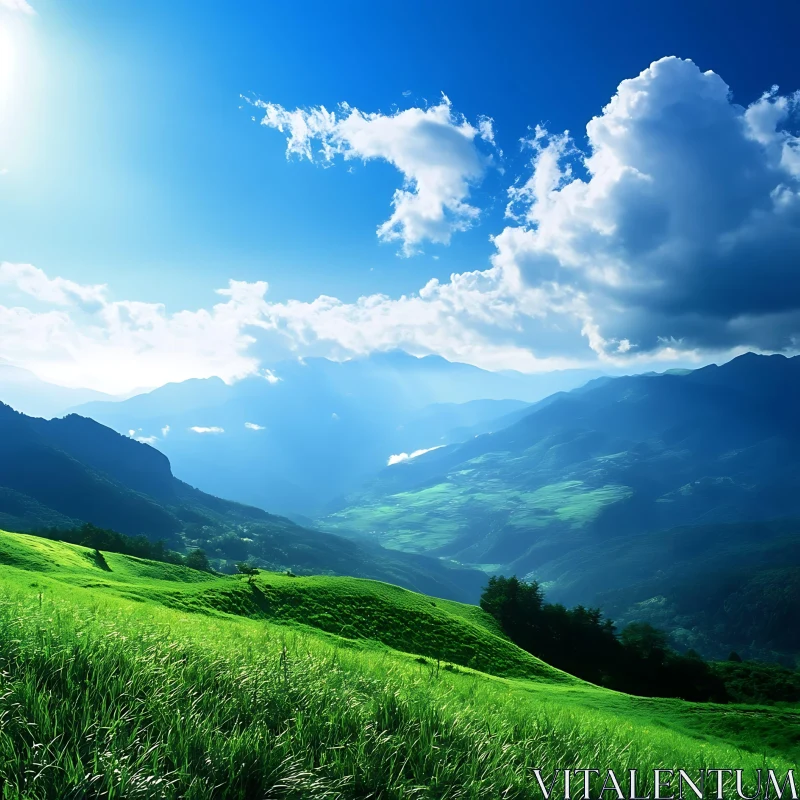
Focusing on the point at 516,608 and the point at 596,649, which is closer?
the point at 516,608

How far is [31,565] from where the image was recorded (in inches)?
1467

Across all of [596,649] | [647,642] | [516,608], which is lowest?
[596,649]

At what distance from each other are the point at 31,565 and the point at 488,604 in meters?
73.3

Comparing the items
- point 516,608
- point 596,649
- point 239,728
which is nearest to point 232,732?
point 239,728

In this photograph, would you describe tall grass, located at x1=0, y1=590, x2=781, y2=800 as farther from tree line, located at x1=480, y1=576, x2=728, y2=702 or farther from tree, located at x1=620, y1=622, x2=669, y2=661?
tree, located at x1=620, y1=622, x2=669, y2=661

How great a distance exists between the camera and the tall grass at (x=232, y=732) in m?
4.33

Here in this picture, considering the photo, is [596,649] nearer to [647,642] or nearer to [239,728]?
[647,642]

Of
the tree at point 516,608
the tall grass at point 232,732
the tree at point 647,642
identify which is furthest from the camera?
the tree at point 647,642

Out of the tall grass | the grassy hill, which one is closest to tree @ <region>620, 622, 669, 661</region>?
the grassy hill

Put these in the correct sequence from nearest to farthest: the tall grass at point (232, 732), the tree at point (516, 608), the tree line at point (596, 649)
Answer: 1. the tall grass at point (232, 732)
2. the tree line at point (596, 649)
3. the tree at point (516, 608)

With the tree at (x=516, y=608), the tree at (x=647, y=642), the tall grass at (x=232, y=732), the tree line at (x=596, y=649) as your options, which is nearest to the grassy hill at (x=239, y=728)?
the tall grass at (x=232, y=732)

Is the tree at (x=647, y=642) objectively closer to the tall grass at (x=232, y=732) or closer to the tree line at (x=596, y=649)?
the tree line at (x=596, y=649)

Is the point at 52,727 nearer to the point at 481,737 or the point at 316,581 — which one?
the point at 481,737

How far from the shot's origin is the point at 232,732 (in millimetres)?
4980
